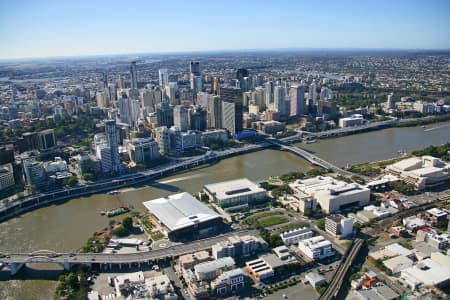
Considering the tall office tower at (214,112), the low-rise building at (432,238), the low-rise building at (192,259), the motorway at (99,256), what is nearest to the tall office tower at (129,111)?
the tall office tower at (214,112)

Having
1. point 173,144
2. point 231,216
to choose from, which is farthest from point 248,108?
point 231,216

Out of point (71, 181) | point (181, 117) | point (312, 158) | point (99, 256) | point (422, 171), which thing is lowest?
point (99, 256)

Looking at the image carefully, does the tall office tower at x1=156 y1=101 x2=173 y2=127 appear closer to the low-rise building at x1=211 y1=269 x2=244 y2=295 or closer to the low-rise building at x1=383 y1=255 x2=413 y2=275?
the low-rise building at x1=211 y1=269 x2=244 y2=295

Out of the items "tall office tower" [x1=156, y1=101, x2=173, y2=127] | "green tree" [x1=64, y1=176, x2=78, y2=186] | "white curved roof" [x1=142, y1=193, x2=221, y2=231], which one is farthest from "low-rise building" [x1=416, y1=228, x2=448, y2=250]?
"tall office tower" [x1=156, y1=101, x2=173, y2=127]

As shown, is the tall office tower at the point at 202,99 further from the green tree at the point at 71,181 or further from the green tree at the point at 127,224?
the green tree at the point at 127,224

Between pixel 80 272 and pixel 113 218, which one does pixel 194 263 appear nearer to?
pixel 80 272

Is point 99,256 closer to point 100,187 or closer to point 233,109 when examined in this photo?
point 100,187

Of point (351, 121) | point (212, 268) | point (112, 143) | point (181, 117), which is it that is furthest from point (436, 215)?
point (181, 117)
